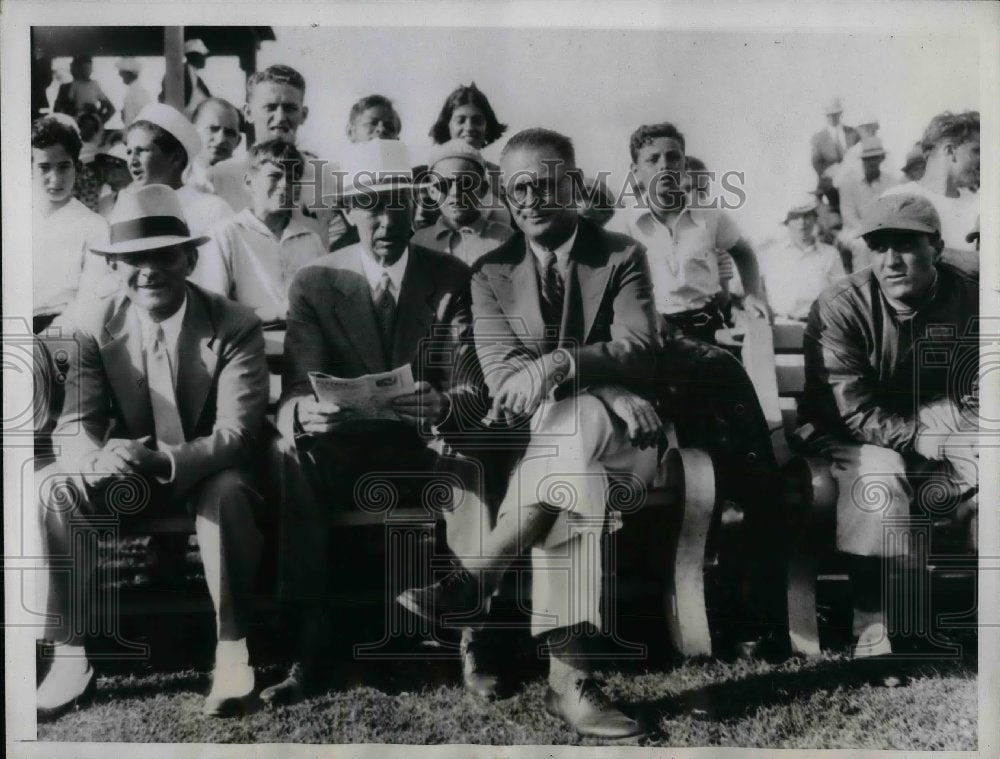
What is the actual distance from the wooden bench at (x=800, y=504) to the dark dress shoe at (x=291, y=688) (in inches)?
79.5

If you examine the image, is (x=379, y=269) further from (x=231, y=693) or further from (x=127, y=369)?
(x=231, y=693)

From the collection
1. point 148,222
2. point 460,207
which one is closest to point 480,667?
point 460,207

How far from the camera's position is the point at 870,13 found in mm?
3650

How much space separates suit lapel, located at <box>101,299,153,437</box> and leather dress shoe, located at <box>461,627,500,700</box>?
5.25 feet

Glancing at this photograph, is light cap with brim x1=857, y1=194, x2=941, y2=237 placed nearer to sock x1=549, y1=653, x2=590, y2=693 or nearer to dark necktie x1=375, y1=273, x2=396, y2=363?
dark necktie x1=375, y1=273, x2=396, y2=363

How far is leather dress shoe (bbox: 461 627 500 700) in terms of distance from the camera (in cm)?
363

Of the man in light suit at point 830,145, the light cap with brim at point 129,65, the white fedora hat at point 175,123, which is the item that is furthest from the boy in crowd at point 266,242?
the man in light suit at point 830,145

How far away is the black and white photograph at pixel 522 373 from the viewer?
3.63m

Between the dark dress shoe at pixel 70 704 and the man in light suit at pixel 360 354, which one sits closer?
Result: the man in light suit at pixel 360 354

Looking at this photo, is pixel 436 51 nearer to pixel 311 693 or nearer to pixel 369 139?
pixel 369 139

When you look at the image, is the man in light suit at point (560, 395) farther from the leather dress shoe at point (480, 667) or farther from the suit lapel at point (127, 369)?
the suit lapel at point (127, 369)

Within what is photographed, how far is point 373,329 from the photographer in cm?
364

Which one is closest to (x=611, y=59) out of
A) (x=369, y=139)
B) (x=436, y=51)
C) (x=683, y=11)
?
(x=683, y=11)

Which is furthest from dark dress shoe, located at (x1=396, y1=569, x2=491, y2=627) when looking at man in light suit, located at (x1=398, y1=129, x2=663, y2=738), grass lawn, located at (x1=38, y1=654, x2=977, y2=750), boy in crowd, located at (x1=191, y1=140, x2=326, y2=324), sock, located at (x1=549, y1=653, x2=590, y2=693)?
boy in crowd, located at (x1=191, y1=140, x2=326, y2=324)
